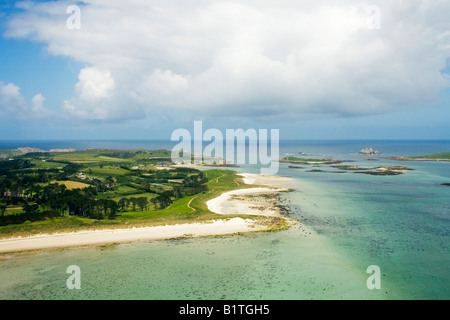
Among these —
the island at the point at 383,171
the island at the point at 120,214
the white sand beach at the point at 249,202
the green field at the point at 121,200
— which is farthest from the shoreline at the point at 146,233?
the island at the point at 383,171

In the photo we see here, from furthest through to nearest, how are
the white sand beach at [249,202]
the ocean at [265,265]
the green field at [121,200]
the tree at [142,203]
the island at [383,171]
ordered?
the island at [383,171], the tree at [142,203], the white sand beach at [249,202], the green field at [121,200], the ocean at [265,265]

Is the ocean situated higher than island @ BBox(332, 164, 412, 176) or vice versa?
island @ BBox(332, 164, 412, 176)

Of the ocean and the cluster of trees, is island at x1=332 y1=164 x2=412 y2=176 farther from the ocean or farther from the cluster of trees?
the cluster of trees

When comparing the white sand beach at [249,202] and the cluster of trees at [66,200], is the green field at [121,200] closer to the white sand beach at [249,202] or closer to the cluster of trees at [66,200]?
the cluster of trees at [66,200]

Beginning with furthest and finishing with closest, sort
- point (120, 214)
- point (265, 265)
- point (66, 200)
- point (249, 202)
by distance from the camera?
point (249, 202) → point (120, 214) → point (66, 200) → point (265, 265)

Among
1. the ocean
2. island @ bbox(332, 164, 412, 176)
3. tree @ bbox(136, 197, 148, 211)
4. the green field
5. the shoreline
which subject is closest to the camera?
the ocean

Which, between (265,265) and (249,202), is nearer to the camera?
(265,265)

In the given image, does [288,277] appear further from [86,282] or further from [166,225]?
[166,225]

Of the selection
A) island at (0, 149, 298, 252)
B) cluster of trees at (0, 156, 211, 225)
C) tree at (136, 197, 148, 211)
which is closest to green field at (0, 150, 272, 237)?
cluster of trees at (0, 156, 211, 225)

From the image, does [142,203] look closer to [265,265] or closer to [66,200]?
[66,200]

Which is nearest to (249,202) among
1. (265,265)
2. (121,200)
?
(121,200)

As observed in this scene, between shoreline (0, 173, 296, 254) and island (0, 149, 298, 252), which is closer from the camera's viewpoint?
shoreline (0, 173, 296, 254)

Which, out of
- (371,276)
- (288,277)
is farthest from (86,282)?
(371,276)
